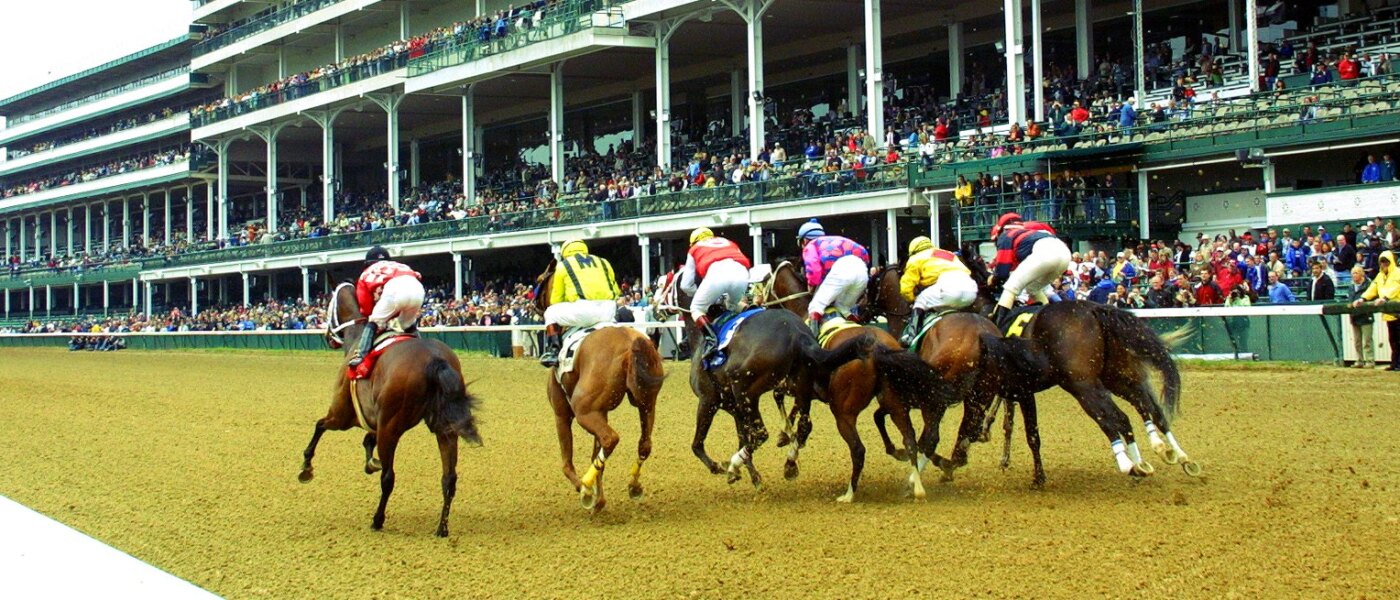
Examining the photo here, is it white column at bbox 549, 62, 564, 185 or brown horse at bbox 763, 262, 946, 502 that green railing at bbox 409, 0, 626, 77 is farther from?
brown horse at bbox 763, 262, 946, 502

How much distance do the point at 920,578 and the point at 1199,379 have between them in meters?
10.0

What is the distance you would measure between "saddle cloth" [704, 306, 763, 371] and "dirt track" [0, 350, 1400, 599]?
85cm

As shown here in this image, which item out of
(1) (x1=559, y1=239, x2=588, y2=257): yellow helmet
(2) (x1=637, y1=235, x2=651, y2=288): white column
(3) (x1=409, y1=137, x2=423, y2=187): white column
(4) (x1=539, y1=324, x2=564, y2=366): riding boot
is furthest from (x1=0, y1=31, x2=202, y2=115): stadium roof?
(4) (x1=539, y1=324, x2=564, y2=366): riding boot

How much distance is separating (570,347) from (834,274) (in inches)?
74.0

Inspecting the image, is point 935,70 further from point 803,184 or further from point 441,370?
point 441,370

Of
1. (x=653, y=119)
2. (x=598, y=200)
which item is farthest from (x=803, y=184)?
(x=653, y=119)

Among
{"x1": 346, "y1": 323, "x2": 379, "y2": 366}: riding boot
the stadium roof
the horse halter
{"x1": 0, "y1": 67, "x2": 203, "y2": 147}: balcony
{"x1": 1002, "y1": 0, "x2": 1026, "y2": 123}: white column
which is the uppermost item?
the stadium roof

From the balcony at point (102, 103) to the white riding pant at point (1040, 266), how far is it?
51.1m

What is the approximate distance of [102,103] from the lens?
201 ft

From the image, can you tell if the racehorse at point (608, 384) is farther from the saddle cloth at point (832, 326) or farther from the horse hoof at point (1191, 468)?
the horse hoof at point (1191, 468)

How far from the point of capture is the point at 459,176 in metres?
43.5

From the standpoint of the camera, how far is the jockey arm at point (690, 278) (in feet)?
29.7

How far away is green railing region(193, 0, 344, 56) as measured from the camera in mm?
45281

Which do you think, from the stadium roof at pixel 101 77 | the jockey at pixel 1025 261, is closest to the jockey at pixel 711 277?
the jockey at pixel 1025 261
